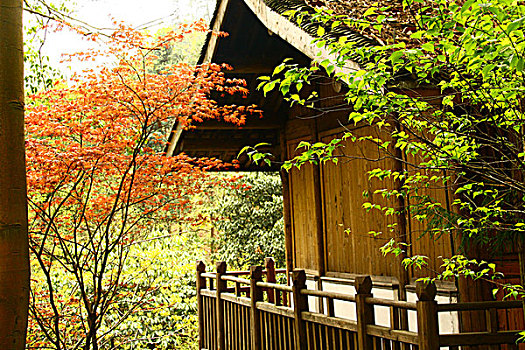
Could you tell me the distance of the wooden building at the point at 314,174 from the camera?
5.55m

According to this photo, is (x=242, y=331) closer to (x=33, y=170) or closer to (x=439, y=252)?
(x=439, y=252)

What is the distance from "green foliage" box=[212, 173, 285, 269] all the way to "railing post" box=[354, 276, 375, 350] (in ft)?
34.5

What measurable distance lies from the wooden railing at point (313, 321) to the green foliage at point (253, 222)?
20.7ft

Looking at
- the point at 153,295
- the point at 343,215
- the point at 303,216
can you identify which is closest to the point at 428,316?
the point at 343,215

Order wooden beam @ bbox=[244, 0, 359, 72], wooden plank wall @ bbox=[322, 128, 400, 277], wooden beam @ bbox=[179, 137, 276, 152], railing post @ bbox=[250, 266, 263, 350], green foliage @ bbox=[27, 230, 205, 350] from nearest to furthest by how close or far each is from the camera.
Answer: wooden beam @ bbox=[244, 0, 359, 72] → railing post @ bbox=[250, 266, 263, 350] → wooden plank wall @ bbox=[322, 128, 400, 277] → wooden beam @ bbox=[179, 137, 276, 152] → green foliage @ bbox=[27, 230, 205, 350]

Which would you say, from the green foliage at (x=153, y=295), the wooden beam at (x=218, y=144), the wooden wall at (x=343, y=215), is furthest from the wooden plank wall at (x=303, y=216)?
the green foliage at (x=153, y=295)

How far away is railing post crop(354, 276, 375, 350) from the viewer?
4262 millimetres

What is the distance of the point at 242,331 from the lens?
6852mm

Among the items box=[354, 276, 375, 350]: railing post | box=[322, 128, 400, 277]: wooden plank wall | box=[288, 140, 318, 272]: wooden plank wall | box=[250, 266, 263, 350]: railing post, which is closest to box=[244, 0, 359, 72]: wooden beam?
box=[322, 128, 400, 277]: wooden plank wall

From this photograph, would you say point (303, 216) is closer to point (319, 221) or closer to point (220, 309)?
point (319, 221)

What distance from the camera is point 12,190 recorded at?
8.99ft

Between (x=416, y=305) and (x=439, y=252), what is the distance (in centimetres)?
192

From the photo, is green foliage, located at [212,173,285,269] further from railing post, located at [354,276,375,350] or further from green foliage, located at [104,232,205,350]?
railing post, located at [354,276,375,350]

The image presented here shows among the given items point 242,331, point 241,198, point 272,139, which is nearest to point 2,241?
point 242,331
